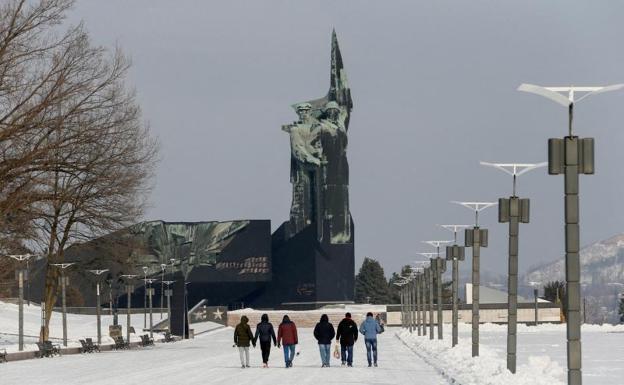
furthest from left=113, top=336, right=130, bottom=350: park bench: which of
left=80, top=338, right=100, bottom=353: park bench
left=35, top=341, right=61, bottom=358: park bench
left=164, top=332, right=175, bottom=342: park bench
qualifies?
left=35, top=341, right=61, bottom=358: park bench

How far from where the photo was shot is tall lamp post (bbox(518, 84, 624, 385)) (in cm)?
2397

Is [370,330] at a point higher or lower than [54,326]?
higher

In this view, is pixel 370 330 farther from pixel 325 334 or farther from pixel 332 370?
pixel 332 370

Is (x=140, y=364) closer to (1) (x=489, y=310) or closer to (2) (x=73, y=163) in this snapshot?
(2) (x=73, y=163)

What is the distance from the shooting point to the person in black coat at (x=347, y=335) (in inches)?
1567

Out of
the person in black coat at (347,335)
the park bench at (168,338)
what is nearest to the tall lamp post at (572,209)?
the person in black coat at (347,335)

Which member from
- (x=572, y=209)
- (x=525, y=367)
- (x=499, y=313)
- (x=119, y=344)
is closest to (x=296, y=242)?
(x=499, y=313)

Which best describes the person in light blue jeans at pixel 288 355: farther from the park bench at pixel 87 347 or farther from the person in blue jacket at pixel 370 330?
the park bench at pixel 87 347

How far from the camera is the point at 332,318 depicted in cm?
13125

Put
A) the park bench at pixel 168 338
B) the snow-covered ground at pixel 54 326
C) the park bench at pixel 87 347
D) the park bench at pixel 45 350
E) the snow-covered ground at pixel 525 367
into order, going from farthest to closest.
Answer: the park bench at pixel 168 338 → the snow-covered ground at pixel 54 326 → the park bench at pixel 87 347 → the park bench at pixel 45 350 → the snow-covered ground at pixel 525 367

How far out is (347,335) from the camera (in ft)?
132

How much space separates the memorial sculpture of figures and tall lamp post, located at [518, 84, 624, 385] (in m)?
118

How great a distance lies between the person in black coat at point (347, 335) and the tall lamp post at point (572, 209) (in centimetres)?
1530

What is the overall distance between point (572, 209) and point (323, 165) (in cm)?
11876
